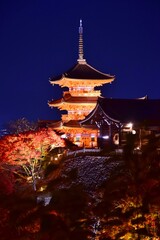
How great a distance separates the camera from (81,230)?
2111 cm

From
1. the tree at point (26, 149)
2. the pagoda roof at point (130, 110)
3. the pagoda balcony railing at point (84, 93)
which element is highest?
the pagoda balcony railing at point (84, 93)

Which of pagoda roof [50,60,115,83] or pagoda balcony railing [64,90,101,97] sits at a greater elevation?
pagoda roof [50,60,115,83]

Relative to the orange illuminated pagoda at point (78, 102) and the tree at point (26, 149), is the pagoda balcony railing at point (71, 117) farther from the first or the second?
the tree at point (26, 149)

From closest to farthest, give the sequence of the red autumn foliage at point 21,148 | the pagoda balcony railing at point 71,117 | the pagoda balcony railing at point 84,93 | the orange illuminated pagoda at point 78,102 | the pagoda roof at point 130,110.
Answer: the red autumn foliage at point 21,148 → the pagoda roof at point 130,110 → the orange illuminated pagoda at point 78,102 → the pagoda balcony railing at point 71,117 → the pagoda balcony railing at point 84,93

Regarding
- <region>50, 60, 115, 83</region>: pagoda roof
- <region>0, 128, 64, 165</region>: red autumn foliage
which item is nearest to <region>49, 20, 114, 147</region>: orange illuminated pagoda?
<region>50, 60, 115, 83</region>: pagoda roof

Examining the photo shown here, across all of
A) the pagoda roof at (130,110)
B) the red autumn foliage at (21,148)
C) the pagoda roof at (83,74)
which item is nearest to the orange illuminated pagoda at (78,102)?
the pagoda roof at (83,74)

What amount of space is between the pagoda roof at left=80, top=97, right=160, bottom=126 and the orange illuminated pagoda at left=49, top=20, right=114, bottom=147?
6.39 meters

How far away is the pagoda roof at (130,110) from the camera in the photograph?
32.3 m

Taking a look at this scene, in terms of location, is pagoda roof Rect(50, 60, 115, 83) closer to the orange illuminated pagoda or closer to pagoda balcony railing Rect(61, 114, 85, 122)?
the orange illuminated pagoda

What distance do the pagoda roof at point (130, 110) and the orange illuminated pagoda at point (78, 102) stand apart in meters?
6.39

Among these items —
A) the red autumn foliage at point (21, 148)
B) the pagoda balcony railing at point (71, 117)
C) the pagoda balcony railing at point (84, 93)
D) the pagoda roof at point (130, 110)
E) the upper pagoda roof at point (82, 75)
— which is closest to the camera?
the red autumn foliage at point (21, 148)

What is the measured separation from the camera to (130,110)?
112 ft

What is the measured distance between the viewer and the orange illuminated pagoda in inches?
1635

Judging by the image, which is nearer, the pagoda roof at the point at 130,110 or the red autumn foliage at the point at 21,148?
the red autumn foliage at the point at 21,148
